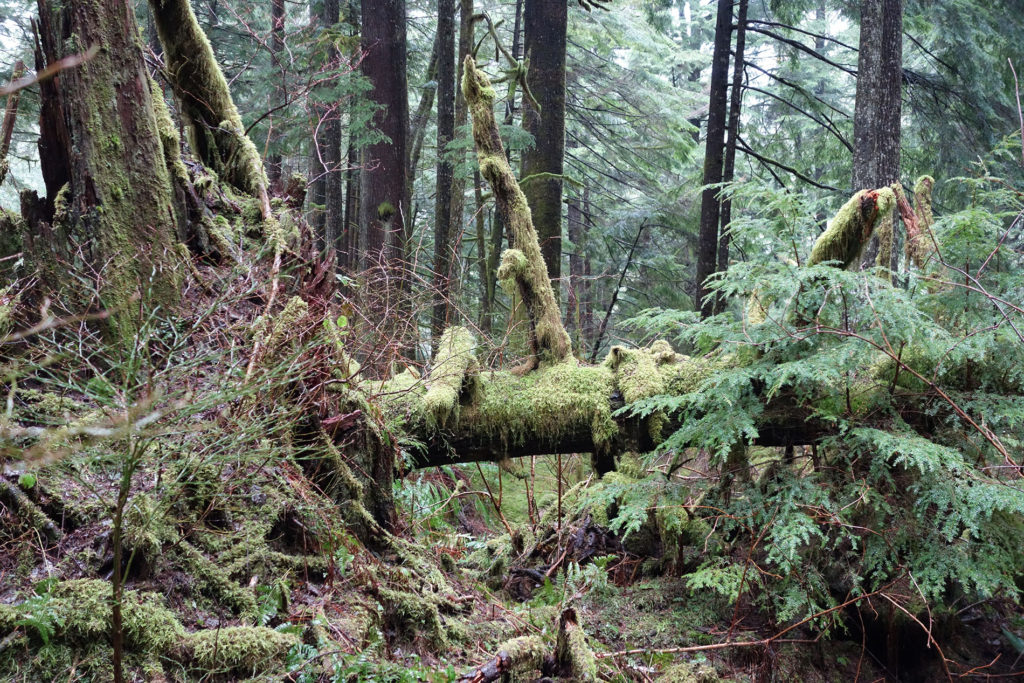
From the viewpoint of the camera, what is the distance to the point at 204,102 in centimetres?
551

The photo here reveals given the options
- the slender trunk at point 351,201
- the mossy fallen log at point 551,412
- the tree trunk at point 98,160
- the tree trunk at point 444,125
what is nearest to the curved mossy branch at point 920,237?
the mossy fallen log at point 551,412

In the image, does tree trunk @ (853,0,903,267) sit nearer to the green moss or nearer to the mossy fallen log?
the mossy fallen log

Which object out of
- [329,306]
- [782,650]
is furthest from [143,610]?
[782,650]

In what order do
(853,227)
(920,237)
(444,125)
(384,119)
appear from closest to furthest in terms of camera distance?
(853,227) → (920,237) → (384,119) → (444,125)

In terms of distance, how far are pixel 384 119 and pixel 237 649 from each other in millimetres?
8529

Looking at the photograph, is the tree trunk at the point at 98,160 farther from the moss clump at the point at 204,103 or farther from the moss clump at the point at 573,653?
the moss clump at the point at 573,653

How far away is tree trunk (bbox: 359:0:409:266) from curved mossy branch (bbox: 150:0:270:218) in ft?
12.3

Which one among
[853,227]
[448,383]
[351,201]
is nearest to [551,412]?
[448,383]

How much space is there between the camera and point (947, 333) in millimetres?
3799

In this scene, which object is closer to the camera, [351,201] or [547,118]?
[547,118]

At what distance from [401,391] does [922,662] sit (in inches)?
152

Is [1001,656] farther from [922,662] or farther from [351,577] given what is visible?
[351,577]

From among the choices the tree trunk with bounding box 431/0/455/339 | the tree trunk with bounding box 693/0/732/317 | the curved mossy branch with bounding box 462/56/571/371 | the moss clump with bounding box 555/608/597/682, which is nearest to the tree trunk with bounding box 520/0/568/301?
the tree trunk with bounding box 431/0/455/339

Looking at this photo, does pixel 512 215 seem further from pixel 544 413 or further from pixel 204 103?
pixel 204 103
